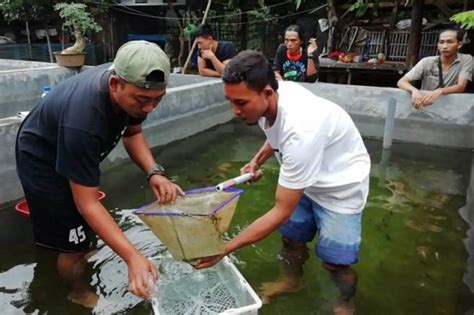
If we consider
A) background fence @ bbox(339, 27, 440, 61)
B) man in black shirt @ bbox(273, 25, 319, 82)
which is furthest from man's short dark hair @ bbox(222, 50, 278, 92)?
background fence @ bbox(339, 27, 440, 61)

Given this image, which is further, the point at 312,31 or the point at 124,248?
the point at 312,31

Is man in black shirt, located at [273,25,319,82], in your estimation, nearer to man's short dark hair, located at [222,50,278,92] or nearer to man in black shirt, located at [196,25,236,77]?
man in black shirt, located at [196,25,236,77]

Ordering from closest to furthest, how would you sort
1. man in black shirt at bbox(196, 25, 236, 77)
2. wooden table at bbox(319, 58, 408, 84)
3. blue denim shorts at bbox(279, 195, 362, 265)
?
blue denim shorts at bbox(279, 195, 362, 265) → man in black shirt at bbox(196, 25, 236, 77) → wooden table at bbox(319, 58, 408, 84)

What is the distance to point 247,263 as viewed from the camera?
121 inches

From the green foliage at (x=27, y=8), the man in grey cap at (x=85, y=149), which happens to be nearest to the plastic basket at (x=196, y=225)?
the man in grey cap at (x=85, y=149)

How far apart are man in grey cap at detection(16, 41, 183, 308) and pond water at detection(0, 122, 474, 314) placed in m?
0.54

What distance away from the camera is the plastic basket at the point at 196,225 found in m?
1.82

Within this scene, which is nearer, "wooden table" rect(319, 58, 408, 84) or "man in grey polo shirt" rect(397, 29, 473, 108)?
"man in grey polo shirt" rect(397, 29, 473, 108)

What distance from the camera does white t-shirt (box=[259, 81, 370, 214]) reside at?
1805 mm

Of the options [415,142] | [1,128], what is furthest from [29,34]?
[415,142]

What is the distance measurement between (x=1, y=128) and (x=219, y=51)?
3.32 metres

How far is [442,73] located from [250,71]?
425 cm

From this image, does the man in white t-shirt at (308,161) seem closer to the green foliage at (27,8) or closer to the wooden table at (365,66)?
the wooden table at (365,66)

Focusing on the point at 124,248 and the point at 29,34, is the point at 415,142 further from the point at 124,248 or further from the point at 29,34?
the point at 29,34
